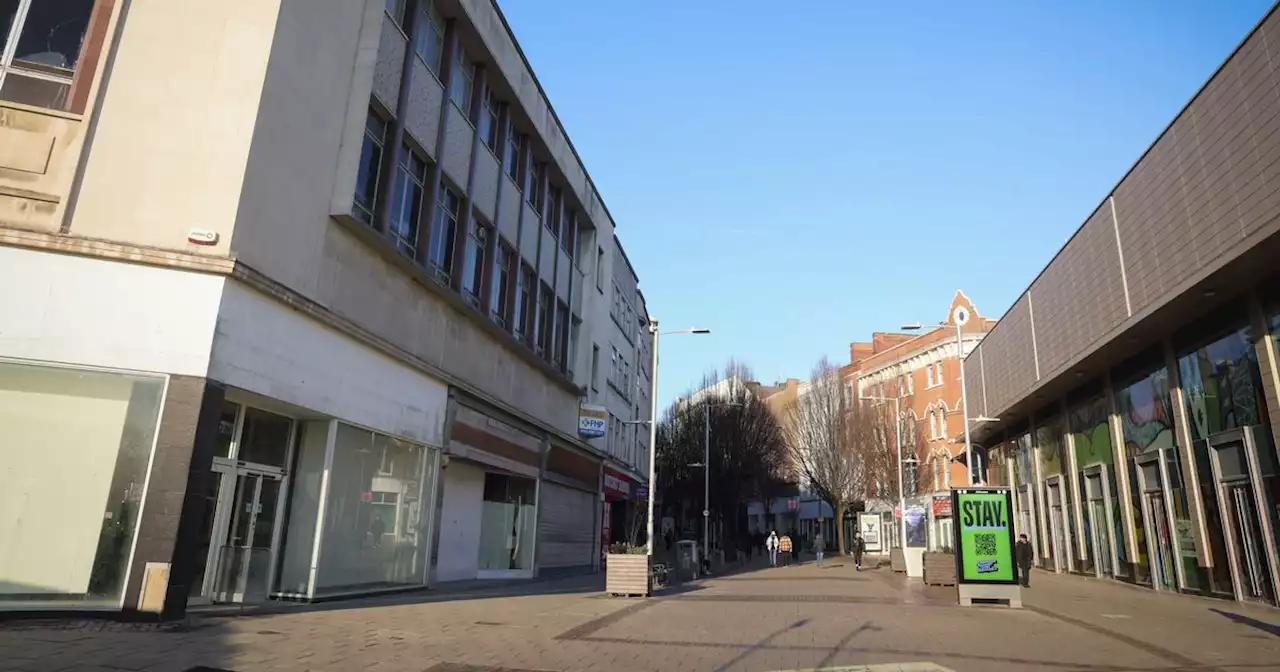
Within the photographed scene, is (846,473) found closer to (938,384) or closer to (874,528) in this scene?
(874,528)

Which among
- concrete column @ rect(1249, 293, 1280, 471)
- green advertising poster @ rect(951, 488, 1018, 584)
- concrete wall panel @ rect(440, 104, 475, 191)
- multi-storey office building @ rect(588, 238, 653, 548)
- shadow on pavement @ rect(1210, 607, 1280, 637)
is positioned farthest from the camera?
multi-storey office building @ rect(588, 238, 653, 548)

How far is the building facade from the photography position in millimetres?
45625

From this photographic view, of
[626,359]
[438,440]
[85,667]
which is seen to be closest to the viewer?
[85,667]

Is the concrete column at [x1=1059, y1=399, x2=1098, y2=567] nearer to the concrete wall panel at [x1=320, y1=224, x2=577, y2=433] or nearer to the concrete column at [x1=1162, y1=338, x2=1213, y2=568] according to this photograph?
the concrete column at [x1=1162, y1=338, x2=1213, y2=568]

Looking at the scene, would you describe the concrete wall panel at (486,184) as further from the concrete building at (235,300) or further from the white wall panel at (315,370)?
the white wall panel at (315,370)

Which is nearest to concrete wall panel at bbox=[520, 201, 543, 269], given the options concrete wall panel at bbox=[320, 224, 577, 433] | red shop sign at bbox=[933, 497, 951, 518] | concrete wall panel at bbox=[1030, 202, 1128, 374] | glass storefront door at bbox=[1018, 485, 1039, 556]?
concrete wall panel at bbox=[320, 224, 577, 433]

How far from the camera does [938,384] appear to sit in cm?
5206

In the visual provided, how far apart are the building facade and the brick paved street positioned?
28.3 meters

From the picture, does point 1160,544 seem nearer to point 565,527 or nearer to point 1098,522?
point 1098,522

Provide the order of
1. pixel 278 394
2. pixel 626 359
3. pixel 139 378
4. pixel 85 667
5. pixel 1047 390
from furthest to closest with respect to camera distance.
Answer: pixel 626 359, pixel 1047 390, pixel 278 394, pixel 139 378, pixel 85 667

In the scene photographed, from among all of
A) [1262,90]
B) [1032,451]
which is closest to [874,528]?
[1032,451]

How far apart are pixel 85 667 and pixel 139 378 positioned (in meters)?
4.65

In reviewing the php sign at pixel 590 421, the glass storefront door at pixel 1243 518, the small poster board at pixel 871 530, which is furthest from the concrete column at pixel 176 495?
the small poster board at pixel 871 530

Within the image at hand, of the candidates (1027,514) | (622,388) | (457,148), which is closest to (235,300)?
(457,148)
